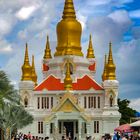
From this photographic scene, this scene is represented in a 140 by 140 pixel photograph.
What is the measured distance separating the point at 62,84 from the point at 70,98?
621cm

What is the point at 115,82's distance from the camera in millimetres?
85125

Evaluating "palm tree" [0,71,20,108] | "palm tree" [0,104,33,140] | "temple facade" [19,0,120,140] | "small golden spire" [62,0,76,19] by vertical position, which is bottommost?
"palm tree" [0,104,33,140]

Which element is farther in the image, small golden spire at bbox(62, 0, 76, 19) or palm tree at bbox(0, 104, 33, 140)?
small golden spire at bbox(62, 0, 76, 19)

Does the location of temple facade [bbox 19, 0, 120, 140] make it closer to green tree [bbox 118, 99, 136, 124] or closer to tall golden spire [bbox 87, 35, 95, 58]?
tall golden spire [bbox 87, 35, 95, 58]

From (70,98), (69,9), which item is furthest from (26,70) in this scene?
(69,9)

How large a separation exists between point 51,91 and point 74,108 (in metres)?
5.33

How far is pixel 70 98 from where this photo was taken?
81.6 metres

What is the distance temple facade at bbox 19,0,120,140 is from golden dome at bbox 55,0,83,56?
7.3 inches

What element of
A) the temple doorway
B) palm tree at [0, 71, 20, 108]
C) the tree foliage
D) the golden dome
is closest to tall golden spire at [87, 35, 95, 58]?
the golden dome

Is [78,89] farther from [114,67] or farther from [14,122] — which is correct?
[14,122]

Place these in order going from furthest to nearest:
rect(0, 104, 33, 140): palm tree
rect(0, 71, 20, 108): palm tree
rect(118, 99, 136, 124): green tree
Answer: rect(118, 99, 136, 124): green tree → rect(0, 104, 33, 140): palm tree → rect(0, 71, 20, 108): palm tree

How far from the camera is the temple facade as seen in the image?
272 ft

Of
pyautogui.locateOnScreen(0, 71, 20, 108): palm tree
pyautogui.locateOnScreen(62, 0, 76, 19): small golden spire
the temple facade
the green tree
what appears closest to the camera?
pyautogui.locateOnScreen(0, 71, 20, 108): palm tree

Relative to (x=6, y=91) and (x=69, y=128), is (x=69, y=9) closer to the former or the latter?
(x=69, y=128)
